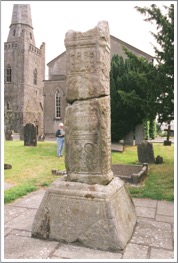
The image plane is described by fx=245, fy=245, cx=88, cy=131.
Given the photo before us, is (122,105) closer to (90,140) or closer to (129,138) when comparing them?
(129,138)

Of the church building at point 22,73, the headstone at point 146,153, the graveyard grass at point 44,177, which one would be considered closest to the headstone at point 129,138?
the graveyard grass at point 44,177

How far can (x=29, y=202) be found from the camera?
5.00 metres

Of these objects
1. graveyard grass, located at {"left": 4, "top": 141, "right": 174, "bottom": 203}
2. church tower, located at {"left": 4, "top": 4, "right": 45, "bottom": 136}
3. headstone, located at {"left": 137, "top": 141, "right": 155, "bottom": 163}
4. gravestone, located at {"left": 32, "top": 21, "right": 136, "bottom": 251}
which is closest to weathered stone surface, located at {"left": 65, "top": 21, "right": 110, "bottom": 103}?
gravestone, located at {"left": 32, "top": 21, "right": 136, "bottom": 251}

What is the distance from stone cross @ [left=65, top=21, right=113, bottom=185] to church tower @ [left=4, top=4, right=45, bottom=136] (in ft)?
133

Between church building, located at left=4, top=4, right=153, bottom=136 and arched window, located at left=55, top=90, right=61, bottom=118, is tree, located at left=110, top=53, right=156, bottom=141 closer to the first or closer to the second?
arched window, located at left=55, top=90, right=61, bottom=118

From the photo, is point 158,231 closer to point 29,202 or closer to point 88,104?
point 88,104

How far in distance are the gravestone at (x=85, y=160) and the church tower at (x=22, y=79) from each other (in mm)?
40558

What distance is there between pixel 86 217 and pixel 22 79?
148ft

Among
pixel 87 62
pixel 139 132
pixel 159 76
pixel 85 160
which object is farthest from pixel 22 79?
pixel 85 160

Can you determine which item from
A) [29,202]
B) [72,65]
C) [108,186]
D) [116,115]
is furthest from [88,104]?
[116,115]

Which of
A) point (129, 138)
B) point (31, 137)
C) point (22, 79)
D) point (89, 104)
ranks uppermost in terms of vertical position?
point (22, 79)

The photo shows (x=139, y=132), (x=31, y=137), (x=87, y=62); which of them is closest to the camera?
(x=87, y=62)

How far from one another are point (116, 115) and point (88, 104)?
514 inches

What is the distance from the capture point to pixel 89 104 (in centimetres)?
354
